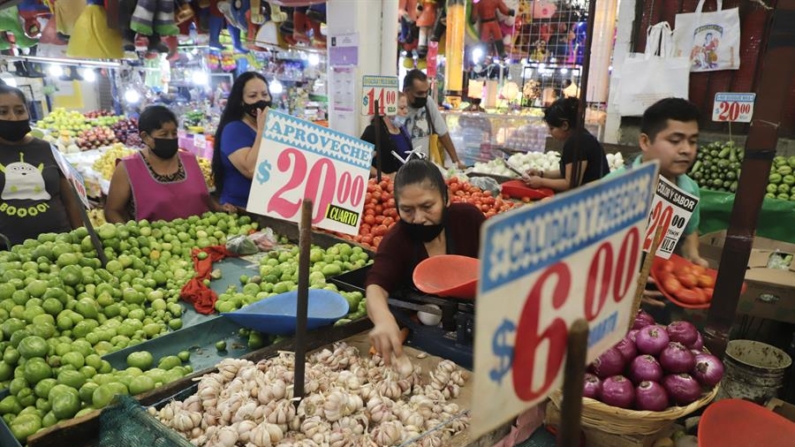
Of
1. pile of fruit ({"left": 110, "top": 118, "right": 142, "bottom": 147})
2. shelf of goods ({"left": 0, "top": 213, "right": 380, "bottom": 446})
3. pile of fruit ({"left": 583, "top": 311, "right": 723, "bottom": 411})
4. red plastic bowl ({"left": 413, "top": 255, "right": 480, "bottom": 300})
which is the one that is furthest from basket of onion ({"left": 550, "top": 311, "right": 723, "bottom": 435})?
pile of fruit ({"left": 110, "top": 118, "right": 142, "bottom": 147})

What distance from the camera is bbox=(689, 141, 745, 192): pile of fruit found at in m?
5.57

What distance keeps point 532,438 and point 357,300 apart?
1.12 metres

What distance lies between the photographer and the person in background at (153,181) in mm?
3922

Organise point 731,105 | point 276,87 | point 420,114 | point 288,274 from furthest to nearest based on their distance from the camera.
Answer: point 276,87
point 420,114
point 731,105
point 288,274

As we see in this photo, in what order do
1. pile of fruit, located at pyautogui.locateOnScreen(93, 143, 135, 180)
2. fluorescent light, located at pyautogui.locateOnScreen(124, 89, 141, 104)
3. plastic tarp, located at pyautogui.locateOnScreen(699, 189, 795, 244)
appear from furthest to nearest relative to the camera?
fluorescent light, located at pyautogui.locateOnScreen(124, 89, 141, 104), pile of fruit, located at pyautogui.locateOnScreen(93, 143, 135, 180), plastic tarp, located at pyautogui.locateOnScreen(699, 189, 795, 244)

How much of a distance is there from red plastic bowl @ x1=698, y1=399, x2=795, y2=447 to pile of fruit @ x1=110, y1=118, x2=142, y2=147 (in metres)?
9.50

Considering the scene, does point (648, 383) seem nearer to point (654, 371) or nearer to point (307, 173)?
point (654, 371)

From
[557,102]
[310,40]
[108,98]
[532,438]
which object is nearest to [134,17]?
[310,40]

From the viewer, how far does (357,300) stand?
102 inches

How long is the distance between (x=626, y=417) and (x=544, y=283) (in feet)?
2.99

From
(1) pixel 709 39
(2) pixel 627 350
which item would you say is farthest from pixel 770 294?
(1) pixel 709 39

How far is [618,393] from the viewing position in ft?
5.10

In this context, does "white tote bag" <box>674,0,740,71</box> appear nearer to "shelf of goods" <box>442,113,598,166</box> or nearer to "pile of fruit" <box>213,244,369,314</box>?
"shelf of goods" <box>442,113,598,166</box>

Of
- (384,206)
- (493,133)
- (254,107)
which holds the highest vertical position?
(254,107)
